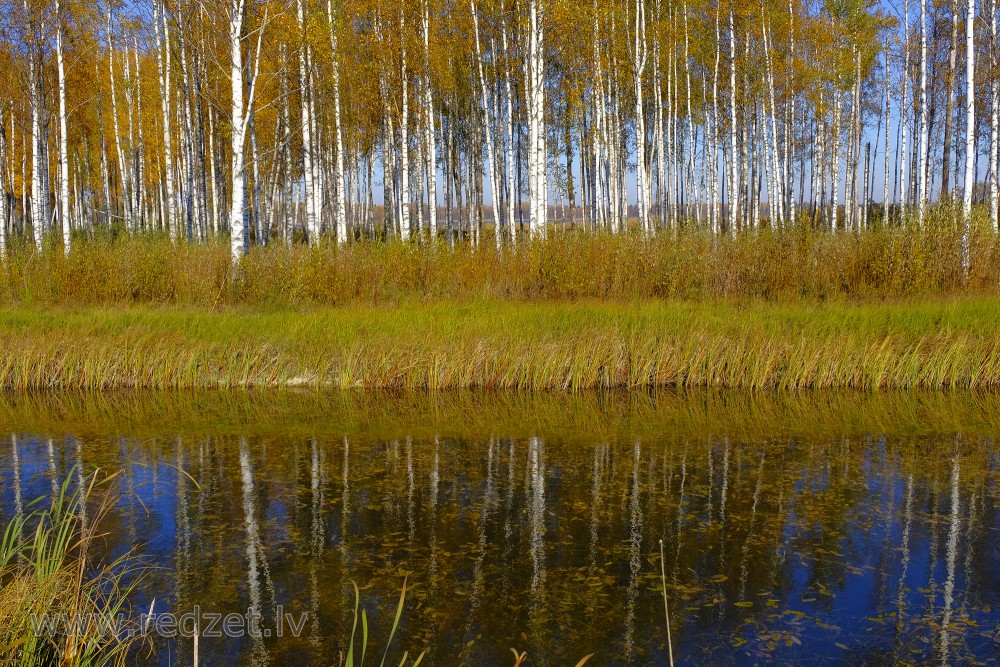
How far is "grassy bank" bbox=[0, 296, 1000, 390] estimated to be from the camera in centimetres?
935

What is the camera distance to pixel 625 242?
12766 millimetres

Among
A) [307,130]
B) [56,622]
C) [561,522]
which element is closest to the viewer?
[56,622]

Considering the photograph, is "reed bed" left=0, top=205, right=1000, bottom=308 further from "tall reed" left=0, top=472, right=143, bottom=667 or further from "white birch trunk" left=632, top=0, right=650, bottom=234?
"tall reed" left=0, top=472, right=143, bottom=667

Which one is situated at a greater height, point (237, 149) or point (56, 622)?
point (237, 149)

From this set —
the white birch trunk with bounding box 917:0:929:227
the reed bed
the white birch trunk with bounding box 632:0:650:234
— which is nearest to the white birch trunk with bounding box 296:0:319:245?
the reed bed

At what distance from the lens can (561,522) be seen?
513 cm

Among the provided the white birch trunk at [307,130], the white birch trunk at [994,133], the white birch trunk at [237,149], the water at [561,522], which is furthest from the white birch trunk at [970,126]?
the white birch trunk at [307,130]

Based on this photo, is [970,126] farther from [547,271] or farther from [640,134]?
[640,134]

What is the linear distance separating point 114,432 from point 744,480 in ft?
18.1

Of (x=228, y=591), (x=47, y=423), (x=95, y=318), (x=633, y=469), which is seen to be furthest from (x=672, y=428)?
(x=95, y=318)

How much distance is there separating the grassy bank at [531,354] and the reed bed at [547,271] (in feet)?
7.04

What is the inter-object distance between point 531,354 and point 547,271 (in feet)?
10.9

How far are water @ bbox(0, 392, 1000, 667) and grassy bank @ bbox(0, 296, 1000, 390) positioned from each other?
0.85m

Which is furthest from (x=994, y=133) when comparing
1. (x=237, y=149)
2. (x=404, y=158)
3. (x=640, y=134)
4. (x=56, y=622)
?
(x=56, y=622)
